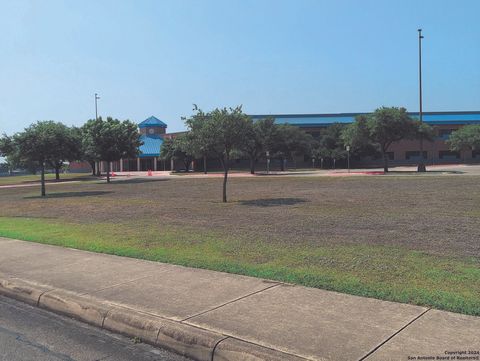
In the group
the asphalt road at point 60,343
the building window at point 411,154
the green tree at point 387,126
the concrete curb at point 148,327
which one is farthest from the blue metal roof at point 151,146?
the asphalt road at point 60,343

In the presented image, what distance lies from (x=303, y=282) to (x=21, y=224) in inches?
453

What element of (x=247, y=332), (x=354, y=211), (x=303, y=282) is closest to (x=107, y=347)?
(x=247, y=332)

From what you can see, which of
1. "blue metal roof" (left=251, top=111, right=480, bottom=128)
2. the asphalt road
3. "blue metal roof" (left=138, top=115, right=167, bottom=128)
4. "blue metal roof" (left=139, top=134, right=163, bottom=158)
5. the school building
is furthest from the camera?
"blue metal roof" (left=138, top=115, right=167, bottom=128)

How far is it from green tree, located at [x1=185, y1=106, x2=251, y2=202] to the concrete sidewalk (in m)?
12.3

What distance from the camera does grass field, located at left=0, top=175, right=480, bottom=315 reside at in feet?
23.2

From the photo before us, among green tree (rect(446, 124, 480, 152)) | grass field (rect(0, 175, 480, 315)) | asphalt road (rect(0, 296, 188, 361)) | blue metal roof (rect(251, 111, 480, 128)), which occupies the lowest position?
asphalt road (rect(0, 296, 188, 361))

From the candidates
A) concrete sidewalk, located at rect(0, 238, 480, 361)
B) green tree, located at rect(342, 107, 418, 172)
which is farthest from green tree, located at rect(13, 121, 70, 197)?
green tree, located at rect(342, 107, 418, 172)

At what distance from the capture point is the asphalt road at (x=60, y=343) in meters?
5.34

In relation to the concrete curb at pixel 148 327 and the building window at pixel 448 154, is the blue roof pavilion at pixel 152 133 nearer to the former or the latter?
the building window at pixel 448 154

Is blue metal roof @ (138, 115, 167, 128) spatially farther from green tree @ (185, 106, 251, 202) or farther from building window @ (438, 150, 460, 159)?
green tree @ (185, 106, 251, 202)

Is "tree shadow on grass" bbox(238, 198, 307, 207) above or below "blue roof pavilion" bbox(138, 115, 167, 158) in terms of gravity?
below

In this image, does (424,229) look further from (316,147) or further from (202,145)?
(316,147)

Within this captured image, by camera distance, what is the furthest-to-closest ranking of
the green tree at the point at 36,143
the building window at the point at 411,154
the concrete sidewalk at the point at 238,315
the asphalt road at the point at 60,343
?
the building window at the point at 411,154
the green tree at the point at 36,143
the asphalt road at the point at 60,343
the concrete sidewalk at the point at 238,315

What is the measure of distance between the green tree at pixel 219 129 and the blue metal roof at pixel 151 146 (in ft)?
242
